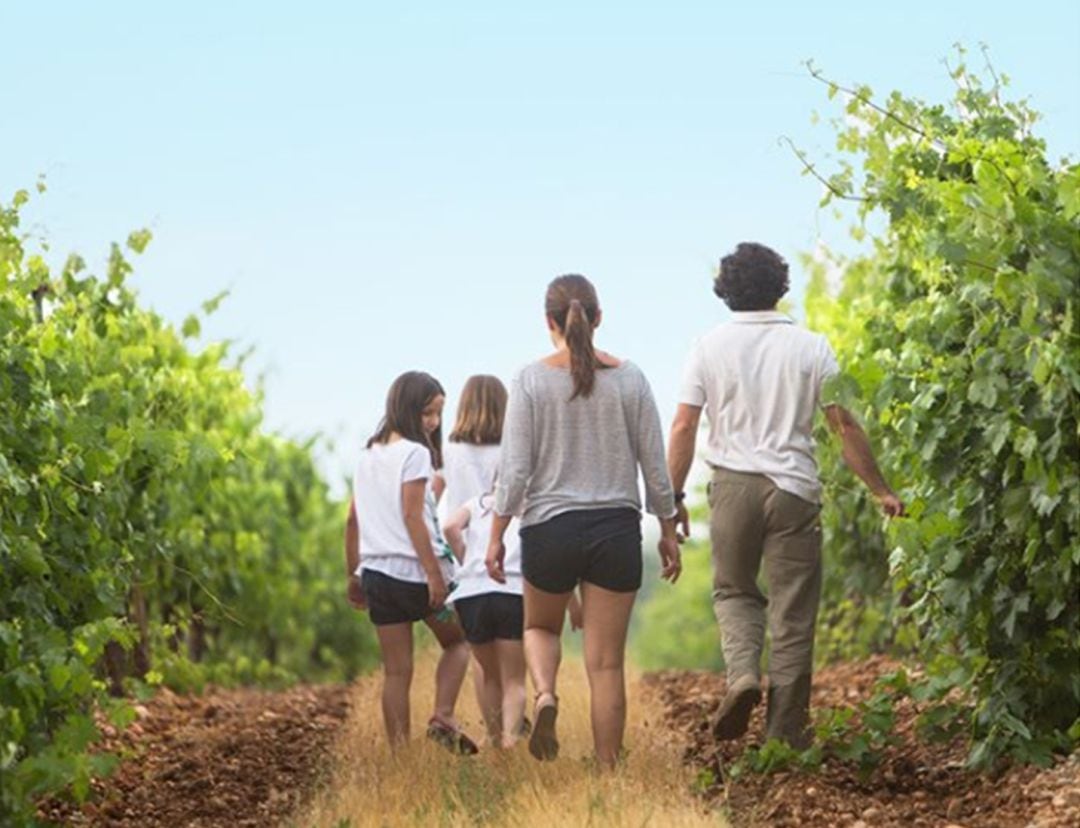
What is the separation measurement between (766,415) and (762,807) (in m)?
1.70

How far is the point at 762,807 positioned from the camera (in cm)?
804

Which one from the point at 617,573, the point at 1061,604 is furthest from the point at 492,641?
the point at 1061,604

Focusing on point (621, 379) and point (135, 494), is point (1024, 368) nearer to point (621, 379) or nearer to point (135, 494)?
point (621, 379)

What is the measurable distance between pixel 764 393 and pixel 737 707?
137 centimetres

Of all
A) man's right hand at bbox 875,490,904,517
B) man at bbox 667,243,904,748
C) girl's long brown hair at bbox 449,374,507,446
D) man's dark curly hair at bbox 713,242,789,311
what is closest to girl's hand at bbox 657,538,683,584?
man at bbox 667,243,904,748

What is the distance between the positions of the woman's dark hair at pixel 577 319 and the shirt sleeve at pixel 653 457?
0.26 metres

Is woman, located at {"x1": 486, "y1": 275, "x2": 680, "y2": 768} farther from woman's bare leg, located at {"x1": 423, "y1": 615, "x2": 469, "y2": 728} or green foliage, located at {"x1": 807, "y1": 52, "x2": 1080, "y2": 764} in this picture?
woman's bare leg, located at {"x1": 423, "y1": 615, "x2": 469, "y2": 728}

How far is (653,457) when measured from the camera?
8312 mm

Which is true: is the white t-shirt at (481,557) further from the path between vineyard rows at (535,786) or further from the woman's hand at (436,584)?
the path between vineyard rows at (535,786)

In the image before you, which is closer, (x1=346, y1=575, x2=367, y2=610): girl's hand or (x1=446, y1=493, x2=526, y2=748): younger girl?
(x1=446, y1=493, x2=526, y2=748): younger girl

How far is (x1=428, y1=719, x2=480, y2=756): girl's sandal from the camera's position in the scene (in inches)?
381

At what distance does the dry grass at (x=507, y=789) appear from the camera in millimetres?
7219

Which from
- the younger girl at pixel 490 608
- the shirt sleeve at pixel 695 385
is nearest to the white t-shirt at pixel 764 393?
the shirt sleeve at pixel 695 385

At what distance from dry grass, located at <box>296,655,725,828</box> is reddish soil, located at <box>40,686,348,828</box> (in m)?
0.35
